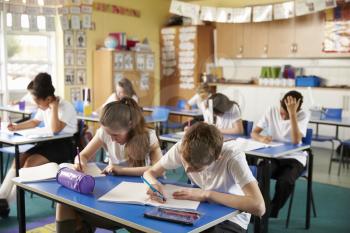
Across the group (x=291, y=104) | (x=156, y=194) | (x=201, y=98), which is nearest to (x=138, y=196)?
(x=156, y=194)

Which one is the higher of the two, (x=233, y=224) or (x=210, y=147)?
(x=210, y=147)

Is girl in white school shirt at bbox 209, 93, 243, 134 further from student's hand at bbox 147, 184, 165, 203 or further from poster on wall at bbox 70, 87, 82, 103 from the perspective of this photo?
poster on wall at bbox 70, 87, 82, 103

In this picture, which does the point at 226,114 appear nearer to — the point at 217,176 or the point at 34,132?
the point at 34,132

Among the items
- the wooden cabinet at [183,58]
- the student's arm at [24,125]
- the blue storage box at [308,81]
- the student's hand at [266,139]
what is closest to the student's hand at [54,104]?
the student's arm at [24,125]

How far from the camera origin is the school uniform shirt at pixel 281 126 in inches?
129

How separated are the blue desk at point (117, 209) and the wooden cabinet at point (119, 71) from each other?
512cm

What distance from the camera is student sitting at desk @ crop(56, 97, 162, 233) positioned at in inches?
79.5

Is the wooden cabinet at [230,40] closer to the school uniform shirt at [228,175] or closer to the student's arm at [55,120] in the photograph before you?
the student's arm at [55,120]

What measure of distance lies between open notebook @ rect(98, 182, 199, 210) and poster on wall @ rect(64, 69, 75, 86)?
17.2 feet

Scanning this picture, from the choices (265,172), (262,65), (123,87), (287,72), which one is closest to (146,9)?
(262,65)

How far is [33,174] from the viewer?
208 centimetres

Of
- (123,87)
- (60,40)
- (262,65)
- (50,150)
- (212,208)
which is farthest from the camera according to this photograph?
(262,65)

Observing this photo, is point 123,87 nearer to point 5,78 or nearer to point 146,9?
point 5,78

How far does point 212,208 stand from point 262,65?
6083 millimetres
